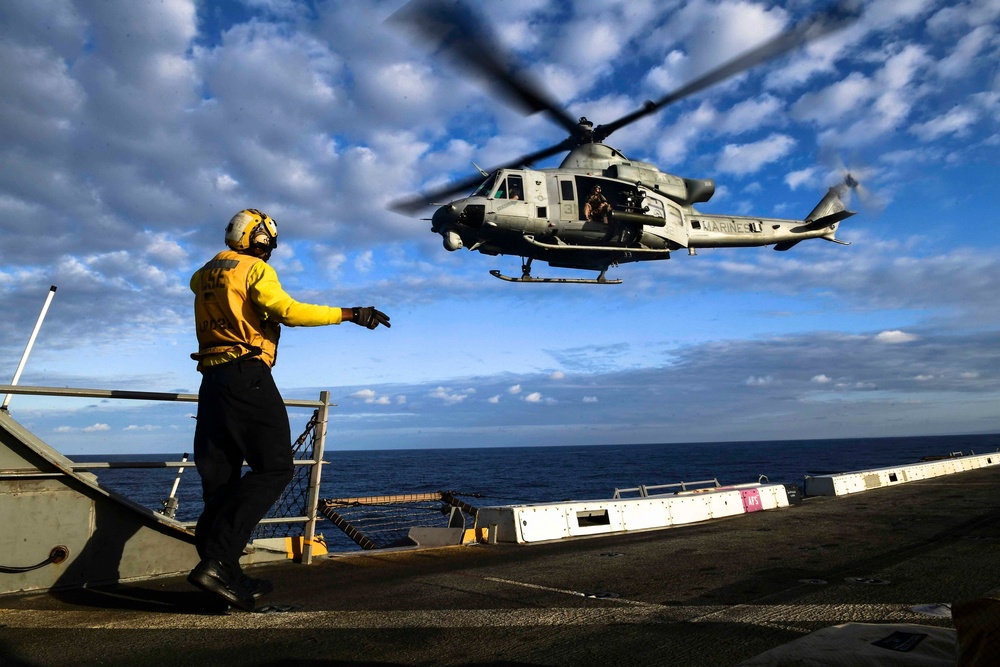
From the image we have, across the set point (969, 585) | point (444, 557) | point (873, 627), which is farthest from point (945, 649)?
point (444, 557)

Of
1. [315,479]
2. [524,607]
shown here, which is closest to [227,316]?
[315,479]

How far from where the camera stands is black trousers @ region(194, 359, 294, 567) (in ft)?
12.6

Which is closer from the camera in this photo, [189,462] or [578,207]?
[189,462]

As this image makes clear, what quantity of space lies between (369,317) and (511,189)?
1226cm

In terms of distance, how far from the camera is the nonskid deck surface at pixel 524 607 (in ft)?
10.00

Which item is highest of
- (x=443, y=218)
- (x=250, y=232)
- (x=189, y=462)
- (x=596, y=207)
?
(x=596, y=207)

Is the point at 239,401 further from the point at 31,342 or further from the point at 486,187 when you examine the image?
the point at 486,187

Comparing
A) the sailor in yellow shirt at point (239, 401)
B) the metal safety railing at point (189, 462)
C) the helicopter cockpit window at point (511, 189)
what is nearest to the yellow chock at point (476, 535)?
the metal safety railing at point (189, 462)

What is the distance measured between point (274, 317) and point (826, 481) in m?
14.9

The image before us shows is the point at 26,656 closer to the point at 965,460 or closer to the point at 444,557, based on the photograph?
the point at 444,557

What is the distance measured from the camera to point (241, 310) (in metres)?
3.96

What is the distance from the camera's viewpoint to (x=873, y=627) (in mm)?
2396

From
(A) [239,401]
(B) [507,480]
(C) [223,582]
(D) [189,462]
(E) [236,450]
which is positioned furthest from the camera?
(B) [507,480]

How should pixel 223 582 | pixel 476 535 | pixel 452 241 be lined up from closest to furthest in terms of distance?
pixel 223 582 → pixel 476 535 → pixel 452 241
